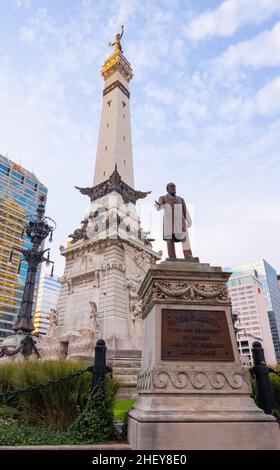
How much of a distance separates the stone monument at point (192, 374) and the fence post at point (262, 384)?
0.54m

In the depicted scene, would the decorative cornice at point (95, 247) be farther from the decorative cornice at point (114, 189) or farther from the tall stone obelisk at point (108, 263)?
the decorative cornice at point (114, 189)

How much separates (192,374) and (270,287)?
161 metres

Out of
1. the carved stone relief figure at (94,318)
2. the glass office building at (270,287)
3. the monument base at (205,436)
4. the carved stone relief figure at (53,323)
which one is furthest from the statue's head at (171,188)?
the glass office building at (270,287)

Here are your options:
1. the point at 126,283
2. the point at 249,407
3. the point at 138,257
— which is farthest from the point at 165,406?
the point at 138,257

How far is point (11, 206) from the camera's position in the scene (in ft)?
260

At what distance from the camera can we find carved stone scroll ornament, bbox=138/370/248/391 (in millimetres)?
4234

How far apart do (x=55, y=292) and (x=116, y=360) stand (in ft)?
373

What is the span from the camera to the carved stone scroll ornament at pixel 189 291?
16.5 ft

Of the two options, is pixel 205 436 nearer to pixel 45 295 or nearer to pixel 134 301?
pixel 134 301

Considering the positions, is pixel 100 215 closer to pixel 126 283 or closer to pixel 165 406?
pixel 126 283

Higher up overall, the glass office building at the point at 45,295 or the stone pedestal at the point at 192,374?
the glass office building at the point at 45,295

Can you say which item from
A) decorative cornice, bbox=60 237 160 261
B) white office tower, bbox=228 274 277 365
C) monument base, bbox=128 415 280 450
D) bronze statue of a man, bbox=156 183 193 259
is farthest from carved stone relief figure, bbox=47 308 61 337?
white office tower, bbox=228 274 277 365

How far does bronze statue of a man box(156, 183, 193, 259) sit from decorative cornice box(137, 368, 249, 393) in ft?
7.44

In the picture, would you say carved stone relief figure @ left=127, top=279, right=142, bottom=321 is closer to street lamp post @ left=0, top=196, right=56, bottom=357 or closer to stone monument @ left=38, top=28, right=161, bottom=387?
stone monument @ left=38, top=28, right=161, bottom=387
